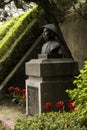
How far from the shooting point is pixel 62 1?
1061 centimetres

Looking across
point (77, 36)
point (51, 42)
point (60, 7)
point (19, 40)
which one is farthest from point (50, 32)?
point (19, 40)

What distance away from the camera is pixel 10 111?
1038 centimetres

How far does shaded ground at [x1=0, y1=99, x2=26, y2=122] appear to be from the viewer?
9.54 m

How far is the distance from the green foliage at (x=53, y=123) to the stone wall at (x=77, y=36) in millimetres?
4925

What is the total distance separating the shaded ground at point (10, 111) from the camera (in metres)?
9.54

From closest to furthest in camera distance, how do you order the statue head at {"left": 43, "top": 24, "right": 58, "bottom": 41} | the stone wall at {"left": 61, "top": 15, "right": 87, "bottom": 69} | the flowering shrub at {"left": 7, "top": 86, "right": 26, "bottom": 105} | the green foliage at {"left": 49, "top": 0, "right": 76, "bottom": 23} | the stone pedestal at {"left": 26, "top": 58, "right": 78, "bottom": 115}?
the stone pedestal at {"left": 26, "top": 58, "right": 78, "bottom": 115}
the statue head at {"left": 43, "top": 24, "right": 58, "bottom": 41}
the green foliage at {"left": 49, "top": 0, "right": 76, "bottom": 23}
the flowering shrub at {"left": 7, "top": 86, "right": 26, "bottom": 105}
the stone wall at {"left": 61, "top": 15, "right": 87, "bottom": 69}

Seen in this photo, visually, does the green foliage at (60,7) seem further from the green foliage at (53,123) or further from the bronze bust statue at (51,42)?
the green foliage at (53,123)

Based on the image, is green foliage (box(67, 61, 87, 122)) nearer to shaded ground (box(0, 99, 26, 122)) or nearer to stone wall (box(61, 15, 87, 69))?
shaded ground (box(0, 99, 26, 122))

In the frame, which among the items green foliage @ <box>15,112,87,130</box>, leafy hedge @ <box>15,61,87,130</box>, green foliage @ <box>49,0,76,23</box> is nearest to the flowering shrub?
green foliage @ <box>49,0,76,23</box>

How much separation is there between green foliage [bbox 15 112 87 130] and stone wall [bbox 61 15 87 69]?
16.2 feet

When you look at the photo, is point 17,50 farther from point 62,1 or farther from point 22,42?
point 62,1

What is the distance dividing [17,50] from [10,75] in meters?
1.03

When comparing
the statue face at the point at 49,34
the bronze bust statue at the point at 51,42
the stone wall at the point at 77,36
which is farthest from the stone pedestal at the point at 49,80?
the stone wall at the point at 77,36

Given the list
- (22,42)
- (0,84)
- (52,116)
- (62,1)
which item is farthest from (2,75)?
(52,116)
